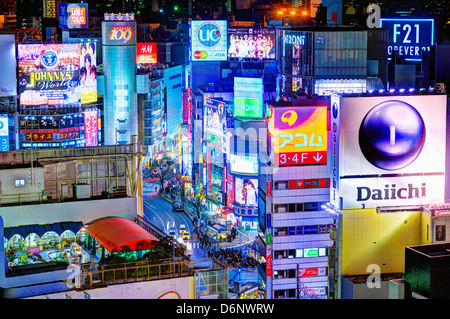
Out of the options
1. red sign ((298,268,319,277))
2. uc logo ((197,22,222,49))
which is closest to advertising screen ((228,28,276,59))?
uc logo ((197,22,222,49))

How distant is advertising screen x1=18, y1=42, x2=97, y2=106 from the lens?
53.3 m

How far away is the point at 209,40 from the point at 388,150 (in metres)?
39.8

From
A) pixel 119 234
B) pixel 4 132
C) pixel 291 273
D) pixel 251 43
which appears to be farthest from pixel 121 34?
pixel 119 234

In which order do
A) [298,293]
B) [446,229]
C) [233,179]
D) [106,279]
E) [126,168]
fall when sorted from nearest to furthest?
[106,279]
[446,229]
[126,168]
[298,293]
[233,179]

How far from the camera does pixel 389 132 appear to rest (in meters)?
26.1

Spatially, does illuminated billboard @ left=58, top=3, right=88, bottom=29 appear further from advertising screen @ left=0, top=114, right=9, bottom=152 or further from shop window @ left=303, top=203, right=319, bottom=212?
shop window @ left=303, top=203, right=319, bottom=212

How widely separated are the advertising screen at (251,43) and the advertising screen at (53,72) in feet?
42.4

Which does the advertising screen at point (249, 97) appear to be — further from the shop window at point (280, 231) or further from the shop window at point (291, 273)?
the shop window at point (291, 273)

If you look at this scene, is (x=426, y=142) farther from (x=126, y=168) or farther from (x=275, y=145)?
(x=126, y=168)

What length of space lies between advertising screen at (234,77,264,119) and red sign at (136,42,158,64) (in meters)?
24.4

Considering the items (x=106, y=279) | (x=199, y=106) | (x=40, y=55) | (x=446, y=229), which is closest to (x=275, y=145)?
(x=446, y=229)

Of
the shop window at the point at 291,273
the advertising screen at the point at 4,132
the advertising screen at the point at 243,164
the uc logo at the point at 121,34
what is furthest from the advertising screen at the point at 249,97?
the shop window at the point at 291,273

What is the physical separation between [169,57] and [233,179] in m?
38.6
